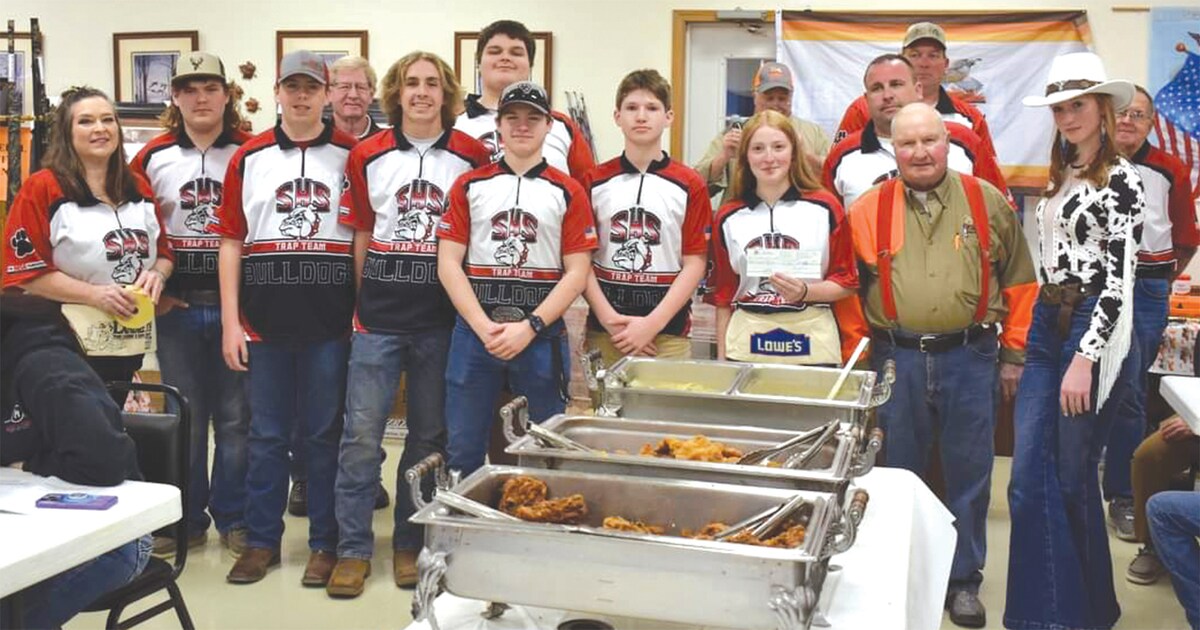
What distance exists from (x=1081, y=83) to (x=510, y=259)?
5.22 feet

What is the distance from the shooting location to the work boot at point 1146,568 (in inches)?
141

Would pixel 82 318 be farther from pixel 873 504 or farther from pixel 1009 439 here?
pixel 1009 439

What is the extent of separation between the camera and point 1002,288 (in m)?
3.09

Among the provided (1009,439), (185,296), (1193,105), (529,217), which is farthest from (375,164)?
(1193,105)

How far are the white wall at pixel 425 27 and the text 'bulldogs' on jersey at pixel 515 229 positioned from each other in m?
2.68

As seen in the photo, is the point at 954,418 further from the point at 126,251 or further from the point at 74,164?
the point at 74,164

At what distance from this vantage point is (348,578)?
3311 millimetres

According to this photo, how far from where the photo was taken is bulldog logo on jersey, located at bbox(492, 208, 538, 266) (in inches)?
122

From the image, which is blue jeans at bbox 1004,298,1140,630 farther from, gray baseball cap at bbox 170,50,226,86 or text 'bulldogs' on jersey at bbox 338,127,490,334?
gray baseball cap at bbox 170,50,226,86

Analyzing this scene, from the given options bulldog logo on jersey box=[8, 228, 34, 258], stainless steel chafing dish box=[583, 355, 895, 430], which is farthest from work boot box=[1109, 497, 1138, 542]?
bulldog logo on jersey box=[8, 228, 34, 258]

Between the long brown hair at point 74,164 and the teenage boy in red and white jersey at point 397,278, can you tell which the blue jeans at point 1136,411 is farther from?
the long brown hair at point 74,164

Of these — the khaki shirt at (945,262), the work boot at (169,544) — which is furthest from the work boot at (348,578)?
the khaki shirt at (945,262)

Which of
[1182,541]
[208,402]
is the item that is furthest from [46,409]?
[1182,541]

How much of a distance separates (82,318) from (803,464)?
2.31 metres
